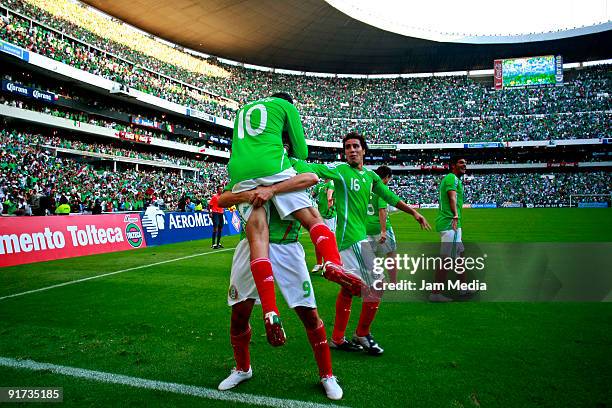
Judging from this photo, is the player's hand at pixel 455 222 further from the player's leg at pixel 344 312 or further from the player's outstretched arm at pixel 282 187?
the player's outstretched arm at pixel 282 187

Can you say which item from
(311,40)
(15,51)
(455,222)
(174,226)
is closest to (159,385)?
(455,222)

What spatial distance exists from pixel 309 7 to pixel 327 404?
49460mm

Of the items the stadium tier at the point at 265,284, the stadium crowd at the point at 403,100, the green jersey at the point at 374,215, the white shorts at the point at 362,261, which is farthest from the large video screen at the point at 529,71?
the white shorts at the point at 362,261

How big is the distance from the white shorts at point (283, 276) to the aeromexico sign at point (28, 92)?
34.9 m

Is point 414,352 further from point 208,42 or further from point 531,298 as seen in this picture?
point 208,42

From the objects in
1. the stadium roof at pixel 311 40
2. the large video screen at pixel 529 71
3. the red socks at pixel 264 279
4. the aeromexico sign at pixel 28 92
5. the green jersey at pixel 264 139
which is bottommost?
the red socks at pixel 264 279

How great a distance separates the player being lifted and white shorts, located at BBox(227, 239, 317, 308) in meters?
0.18

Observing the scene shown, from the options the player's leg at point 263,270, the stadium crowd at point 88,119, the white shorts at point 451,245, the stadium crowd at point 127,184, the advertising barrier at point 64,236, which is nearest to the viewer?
the player's leg at point 263,270

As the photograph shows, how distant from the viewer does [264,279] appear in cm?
294

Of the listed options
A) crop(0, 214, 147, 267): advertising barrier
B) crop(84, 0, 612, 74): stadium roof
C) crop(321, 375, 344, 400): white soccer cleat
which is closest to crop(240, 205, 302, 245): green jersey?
crop(321, 375, 344, 400): white soccer cleat

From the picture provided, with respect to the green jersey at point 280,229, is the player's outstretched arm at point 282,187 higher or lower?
higher

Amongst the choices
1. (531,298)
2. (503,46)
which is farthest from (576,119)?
(531,298)

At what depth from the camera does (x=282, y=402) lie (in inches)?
119

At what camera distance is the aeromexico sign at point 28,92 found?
29.9 m
